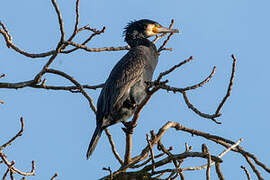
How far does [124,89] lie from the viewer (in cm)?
638

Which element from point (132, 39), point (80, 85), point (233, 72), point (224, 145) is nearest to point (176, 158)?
point (224, 145)

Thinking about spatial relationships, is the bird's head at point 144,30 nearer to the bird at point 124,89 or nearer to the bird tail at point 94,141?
the bird at point 124,89

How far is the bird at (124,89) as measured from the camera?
20.4ft

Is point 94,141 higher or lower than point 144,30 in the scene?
lower

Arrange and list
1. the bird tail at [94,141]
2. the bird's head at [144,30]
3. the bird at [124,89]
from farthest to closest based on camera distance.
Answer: the bird's head at [144,30] < the bird at [124,89] < the bird tail at [94,141]

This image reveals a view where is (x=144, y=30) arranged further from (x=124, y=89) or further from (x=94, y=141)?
(x=94, y=141)

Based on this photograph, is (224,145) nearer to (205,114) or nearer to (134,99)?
(205,114)

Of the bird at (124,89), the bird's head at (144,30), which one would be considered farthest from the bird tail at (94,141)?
the bird's head at (144,30)

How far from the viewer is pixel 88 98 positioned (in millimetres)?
5758

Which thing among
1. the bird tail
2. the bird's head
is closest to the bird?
the bird tail

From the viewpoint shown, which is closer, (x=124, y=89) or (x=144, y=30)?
(x=124, y=89)

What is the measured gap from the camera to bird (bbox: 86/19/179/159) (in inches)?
244

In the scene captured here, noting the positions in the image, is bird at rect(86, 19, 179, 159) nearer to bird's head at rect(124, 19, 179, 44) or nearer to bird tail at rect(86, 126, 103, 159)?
bird tail at rect(86, 126, 103, 159)

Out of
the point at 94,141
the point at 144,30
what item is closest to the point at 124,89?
the point at 94,141
